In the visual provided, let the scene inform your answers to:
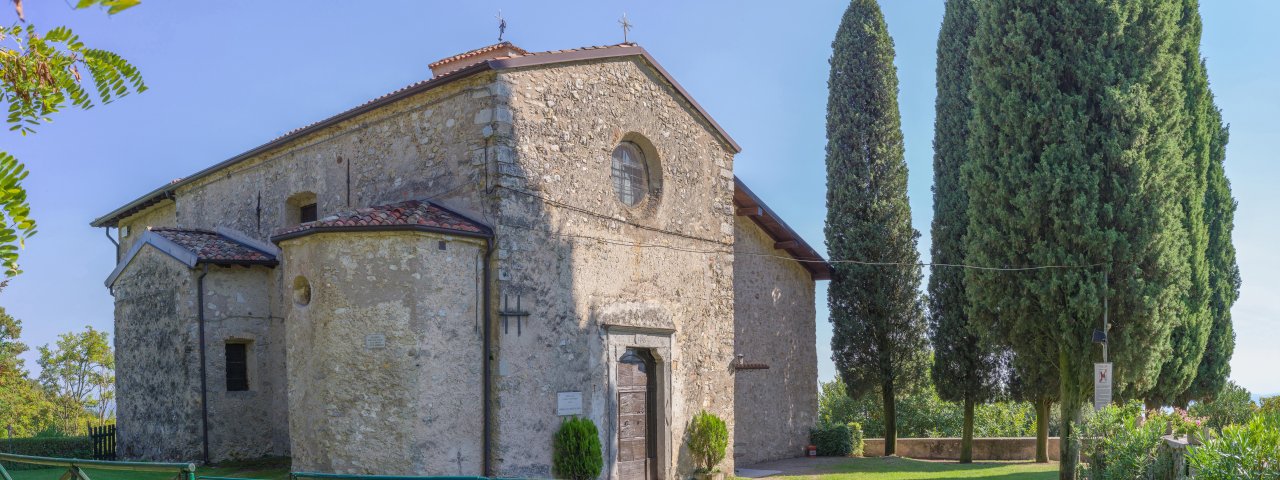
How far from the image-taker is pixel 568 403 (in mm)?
13234

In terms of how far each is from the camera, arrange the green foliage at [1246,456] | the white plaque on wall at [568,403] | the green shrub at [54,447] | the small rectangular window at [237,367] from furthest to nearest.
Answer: the green shrub at [54,447], the small rectangular window at [237,367], the white plaque on wall at [568,403], the green foliage at [1246,456]

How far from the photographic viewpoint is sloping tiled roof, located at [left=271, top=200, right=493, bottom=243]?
12039 mm

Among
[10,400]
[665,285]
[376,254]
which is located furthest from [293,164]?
[10,400]

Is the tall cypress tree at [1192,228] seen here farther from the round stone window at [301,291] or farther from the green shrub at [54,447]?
the green shrub at [54,447]

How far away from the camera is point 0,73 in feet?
13.1

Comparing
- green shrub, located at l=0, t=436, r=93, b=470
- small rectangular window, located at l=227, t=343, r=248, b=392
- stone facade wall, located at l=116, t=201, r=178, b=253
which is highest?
stone facade wall, located at l=116, t=201, r=178, b=253

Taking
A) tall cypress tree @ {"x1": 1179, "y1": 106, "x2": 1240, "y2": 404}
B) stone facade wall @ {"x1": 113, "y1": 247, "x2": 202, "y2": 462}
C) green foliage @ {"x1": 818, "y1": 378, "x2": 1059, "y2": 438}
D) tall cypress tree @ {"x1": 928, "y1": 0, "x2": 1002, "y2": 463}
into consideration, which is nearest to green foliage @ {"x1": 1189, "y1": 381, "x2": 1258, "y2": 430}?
tall cypress tree @ {"x1": 1179, "y1": 106, "x2": 1240, "y2": 404}

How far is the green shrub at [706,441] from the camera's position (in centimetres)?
1519

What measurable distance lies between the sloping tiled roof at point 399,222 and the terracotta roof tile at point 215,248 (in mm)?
3419

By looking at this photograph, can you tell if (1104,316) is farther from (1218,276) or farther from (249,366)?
(249,366)

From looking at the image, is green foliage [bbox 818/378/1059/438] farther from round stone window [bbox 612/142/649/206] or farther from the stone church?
round stone window [bbox 612/142/649/206]

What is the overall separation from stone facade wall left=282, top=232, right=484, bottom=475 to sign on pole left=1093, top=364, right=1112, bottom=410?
9.46 m

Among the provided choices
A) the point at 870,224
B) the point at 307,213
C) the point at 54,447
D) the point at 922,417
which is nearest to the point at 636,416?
the point at 307,213

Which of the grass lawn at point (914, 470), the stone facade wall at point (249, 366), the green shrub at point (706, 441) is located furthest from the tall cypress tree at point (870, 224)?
the stone facade wall at point (249, 366)
